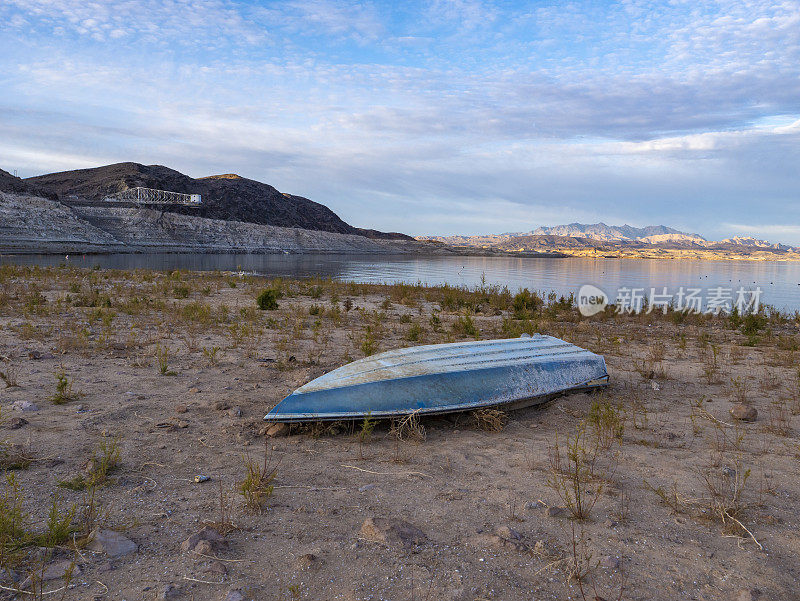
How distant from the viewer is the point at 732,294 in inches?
899

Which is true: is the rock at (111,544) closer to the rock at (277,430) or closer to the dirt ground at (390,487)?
the dirt ground at (390,487)

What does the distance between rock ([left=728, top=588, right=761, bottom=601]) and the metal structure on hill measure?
322 feet

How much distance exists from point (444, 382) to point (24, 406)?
13.8 ft

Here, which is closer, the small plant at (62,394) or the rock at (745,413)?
the small plant at (62,394)

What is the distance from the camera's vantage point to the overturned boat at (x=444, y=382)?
14.5ft

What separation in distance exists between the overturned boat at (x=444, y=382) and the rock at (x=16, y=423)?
2.17m

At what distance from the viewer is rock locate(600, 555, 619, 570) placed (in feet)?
8.26

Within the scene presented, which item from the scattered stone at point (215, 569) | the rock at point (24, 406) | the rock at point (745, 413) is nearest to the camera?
the scattered stone at point (215, 569)

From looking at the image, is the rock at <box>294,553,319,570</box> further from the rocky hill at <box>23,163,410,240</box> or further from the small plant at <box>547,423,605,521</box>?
the rocky hill at <box>23,163,410,240</box>

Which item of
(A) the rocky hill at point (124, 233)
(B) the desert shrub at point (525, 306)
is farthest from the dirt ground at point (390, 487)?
(A) the rocky hill at point (124, 233)

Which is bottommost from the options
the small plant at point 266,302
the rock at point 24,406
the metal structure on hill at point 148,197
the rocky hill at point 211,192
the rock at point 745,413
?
the rock at point 24,406

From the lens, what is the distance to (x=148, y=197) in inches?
3622

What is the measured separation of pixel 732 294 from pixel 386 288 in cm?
1746

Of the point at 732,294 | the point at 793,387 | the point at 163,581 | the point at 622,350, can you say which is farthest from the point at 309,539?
the point at 732,294
